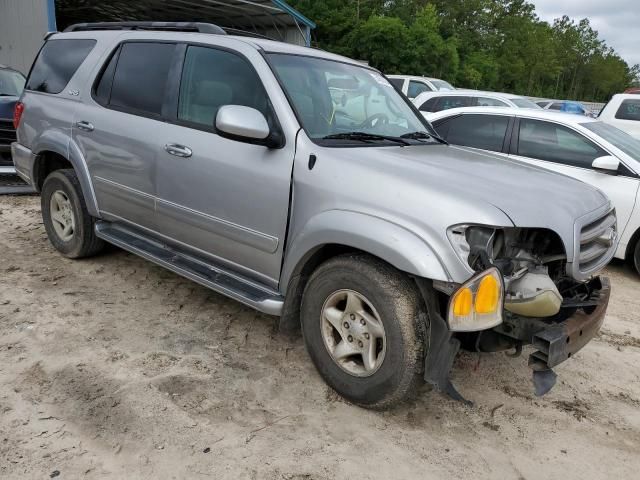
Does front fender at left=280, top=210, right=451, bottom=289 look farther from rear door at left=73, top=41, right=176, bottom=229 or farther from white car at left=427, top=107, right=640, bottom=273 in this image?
white car at left=427, top=107, right=640, bottom=273

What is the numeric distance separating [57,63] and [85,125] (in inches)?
36.2

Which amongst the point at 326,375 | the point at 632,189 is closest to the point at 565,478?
the point at 326,375

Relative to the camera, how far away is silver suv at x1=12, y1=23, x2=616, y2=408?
2.56 metres

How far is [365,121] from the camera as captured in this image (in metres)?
Result: 3.53

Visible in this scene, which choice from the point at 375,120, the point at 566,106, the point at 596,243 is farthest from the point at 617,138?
the point at 566,106

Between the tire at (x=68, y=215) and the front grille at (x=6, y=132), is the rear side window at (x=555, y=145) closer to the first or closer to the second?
the tire at (x=68, y=215)

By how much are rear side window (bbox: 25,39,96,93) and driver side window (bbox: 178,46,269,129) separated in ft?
4.49

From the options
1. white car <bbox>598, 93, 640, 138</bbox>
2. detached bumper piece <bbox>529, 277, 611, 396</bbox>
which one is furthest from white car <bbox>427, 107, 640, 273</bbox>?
white car <bbox>598, 93, 640, 138</bbox>

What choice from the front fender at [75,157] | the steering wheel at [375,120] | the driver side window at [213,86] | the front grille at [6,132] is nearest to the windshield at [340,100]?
the steering wheel at [375,120]

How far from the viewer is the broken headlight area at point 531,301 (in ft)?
8.25

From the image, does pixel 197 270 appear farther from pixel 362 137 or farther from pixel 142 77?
pixel 142 77

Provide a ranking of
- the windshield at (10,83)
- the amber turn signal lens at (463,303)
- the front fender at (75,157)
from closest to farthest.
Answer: the amber turn signal lens at (463,303) < the front fender at (75,157) < the windshield at (10,83)

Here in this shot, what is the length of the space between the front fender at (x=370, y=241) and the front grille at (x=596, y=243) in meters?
0.86

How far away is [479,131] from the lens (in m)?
6.50
